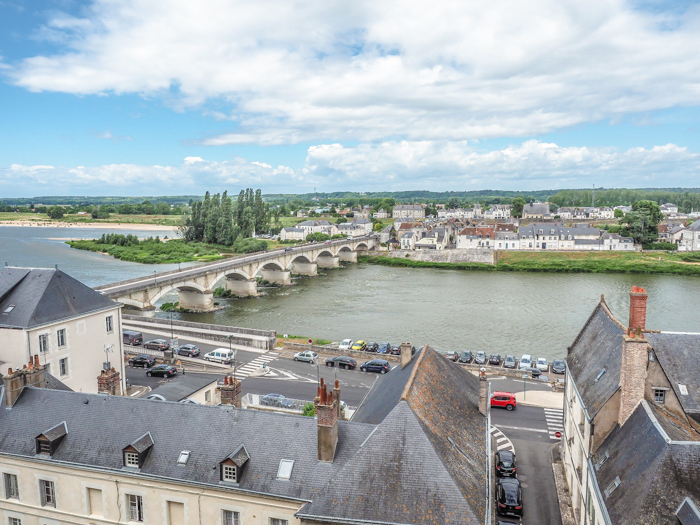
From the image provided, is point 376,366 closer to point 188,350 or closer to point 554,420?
point 554,420

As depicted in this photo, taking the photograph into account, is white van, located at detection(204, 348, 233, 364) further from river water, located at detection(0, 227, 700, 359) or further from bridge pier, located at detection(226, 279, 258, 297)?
bridge pier, located at detection(226, 279, 258, 297)

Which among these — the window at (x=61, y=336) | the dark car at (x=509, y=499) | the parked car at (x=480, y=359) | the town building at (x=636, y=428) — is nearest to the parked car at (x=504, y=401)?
the town building at (x=636, y=428)

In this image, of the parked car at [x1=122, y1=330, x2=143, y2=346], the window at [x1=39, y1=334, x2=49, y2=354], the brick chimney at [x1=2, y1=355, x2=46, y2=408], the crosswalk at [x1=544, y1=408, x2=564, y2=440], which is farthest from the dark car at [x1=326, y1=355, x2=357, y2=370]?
the brick chimney at [x1=2, y1=355, x2=46, y2=408]

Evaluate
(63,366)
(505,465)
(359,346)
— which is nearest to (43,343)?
(63,366)

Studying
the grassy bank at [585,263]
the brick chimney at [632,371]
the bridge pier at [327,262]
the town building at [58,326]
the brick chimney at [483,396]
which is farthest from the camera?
the bridge pier at [327,262]

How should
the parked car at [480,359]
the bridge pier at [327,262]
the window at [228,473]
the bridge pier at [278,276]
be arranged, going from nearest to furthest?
the window at [228,473] < the parked car at [480,359] < the bridge pier at [278,276] < the bridge pier at [327,262]

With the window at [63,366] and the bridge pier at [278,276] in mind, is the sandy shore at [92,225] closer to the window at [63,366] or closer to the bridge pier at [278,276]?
the bridge pier at [278,276]
